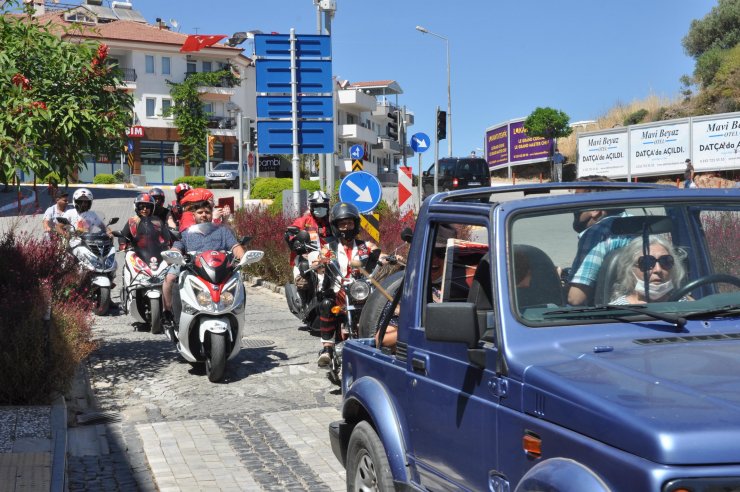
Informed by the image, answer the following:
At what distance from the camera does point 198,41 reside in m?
87.1

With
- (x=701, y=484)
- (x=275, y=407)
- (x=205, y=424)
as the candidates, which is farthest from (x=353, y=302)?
(x=701, y=484)

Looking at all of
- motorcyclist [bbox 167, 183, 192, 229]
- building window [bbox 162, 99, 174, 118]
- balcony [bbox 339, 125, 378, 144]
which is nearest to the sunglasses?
motorcyclist [bbox 167, 183, 192, 229]

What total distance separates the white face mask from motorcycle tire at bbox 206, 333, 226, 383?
641cm

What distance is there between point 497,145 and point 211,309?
54356 mm

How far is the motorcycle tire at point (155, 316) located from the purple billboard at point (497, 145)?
163 ft

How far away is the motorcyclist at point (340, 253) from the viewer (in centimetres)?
1027

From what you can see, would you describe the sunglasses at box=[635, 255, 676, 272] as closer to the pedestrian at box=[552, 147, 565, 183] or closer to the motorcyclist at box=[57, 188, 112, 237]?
the motorcyclist at box=[57, 188, 112, 237]

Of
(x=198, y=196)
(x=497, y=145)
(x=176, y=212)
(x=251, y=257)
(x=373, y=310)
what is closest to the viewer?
(x=373, y=310)

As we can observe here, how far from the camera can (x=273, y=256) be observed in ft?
64.2

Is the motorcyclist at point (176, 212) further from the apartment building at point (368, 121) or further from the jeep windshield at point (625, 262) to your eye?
the apartment building at point (368, 121)

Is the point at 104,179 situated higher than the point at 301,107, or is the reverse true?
the point at 301,107

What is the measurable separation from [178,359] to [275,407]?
8.49ft

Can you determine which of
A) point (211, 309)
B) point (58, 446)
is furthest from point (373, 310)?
point (211, 309)

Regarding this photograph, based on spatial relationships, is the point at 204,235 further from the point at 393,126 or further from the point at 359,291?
the point at 393,126
